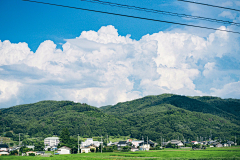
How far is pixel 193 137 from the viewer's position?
157 meters

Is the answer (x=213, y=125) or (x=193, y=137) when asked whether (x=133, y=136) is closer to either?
(x=193, y=137)

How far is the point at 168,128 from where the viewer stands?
552 feet

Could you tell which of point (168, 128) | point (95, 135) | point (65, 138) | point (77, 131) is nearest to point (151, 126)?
point (168, 128)

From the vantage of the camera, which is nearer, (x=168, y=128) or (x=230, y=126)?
(x=168, y=128)

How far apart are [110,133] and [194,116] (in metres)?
72.0

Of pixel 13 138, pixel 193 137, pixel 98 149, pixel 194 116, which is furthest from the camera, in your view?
pixel 194 116

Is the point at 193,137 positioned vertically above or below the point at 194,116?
below

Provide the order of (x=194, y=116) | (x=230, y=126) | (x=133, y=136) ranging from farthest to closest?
(x=194, y=116) < (x=230, y=126) < (x=133, y=136)

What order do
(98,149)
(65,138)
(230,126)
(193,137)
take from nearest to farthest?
(98,149) → (65,138) → (193,137) → (230,126)

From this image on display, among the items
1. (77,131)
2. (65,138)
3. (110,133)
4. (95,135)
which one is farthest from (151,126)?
(65,138)

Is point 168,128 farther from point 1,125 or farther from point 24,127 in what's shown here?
point 1,125

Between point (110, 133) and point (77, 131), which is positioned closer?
point (77, 131)

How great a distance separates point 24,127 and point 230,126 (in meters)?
148

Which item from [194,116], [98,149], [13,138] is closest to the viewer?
[98,149]
